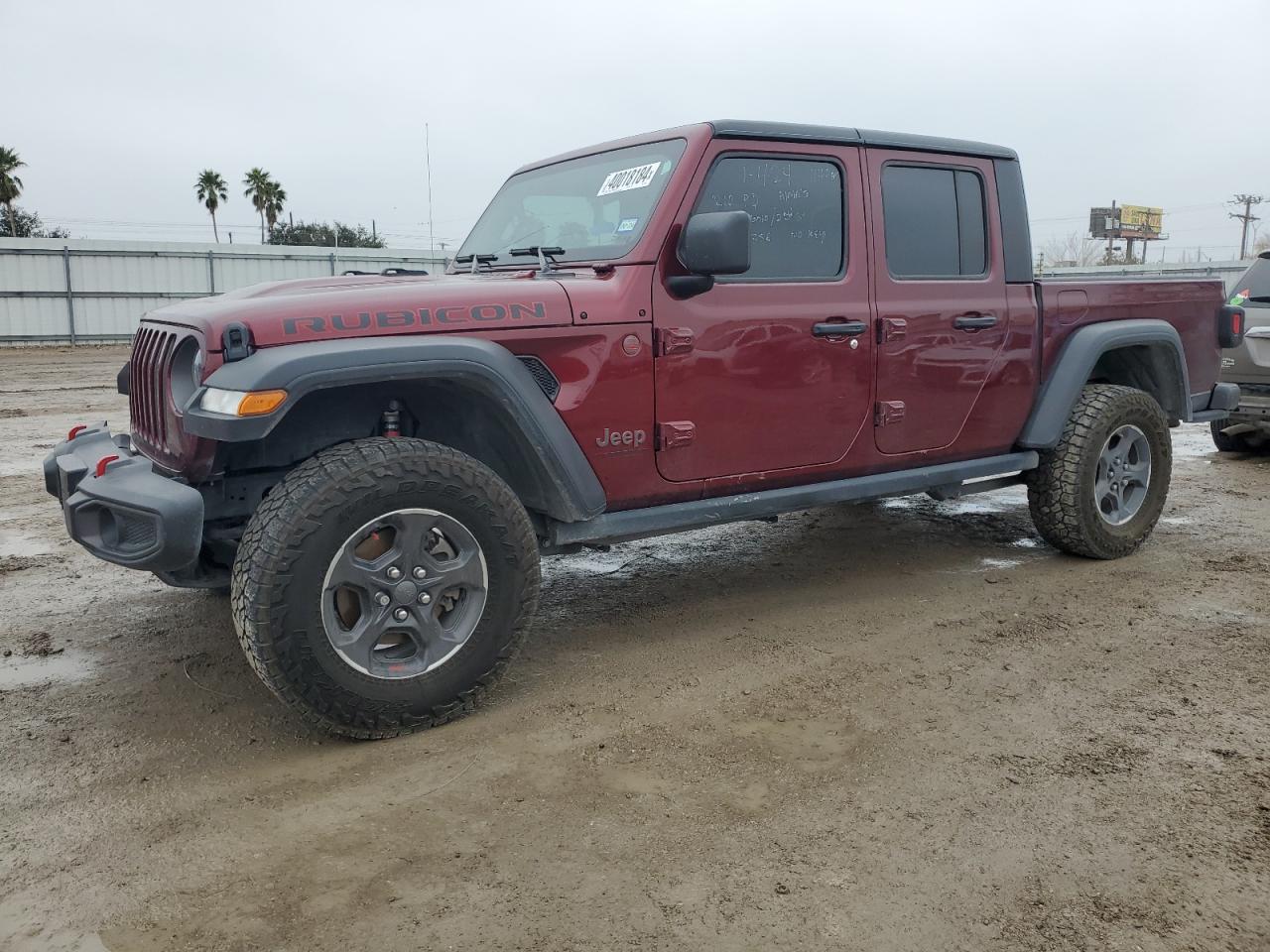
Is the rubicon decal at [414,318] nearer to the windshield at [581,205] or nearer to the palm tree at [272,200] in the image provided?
the windshield at [581,205]

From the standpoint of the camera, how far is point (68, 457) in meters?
3.69

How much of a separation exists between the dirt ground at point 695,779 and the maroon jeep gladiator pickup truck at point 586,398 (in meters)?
0.43

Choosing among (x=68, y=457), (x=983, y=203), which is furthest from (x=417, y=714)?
(x=983, y=203)

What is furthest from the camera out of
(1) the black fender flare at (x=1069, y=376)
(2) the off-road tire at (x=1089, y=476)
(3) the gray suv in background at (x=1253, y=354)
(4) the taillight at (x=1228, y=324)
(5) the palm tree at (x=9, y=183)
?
(5) the palm tree at (x=9, y=183)

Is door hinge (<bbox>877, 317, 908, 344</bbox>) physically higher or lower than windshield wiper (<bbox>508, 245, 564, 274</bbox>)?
lower

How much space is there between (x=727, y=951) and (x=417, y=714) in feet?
4.57

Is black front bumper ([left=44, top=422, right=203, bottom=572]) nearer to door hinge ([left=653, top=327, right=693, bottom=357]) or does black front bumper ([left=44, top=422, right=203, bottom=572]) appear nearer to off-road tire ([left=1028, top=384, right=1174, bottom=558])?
door hinge ([left=653, top=327, right=693, bottom=357])

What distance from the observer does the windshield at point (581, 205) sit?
12.4 ft

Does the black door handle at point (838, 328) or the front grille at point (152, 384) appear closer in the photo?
the front grille at point (152, 384)

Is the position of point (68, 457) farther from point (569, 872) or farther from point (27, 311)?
point (27, 311)

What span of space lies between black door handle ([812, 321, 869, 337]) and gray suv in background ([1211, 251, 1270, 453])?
463 centimetres

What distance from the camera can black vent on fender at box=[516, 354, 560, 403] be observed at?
11.2ft

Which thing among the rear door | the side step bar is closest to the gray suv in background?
the side step bar

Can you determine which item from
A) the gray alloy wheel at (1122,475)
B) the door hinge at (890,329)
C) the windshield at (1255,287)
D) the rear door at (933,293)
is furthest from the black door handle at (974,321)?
the windshield at (1255,287)
